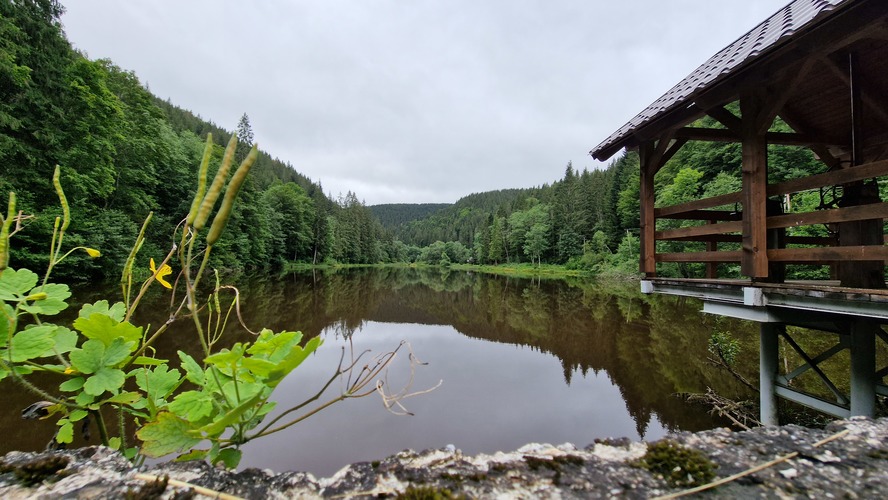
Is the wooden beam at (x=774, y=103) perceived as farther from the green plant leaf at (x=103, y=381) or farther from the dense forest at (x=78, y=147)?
the dense forest at (x=78, y=147)

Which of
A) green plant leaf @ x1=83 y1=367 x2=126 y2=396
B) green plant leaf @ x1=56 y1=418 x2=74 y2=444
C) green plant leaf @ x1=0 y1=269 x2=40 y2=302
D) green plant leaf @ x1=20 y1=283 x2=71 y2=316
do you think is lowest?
green plant leaf @ x1=56 y1=418 x2=74 y2=444

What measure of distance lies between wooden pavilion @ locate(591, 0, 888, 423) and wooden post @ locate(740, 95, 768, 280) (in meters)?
0.01

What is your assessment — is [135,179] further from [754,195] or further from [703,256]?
[754,195]

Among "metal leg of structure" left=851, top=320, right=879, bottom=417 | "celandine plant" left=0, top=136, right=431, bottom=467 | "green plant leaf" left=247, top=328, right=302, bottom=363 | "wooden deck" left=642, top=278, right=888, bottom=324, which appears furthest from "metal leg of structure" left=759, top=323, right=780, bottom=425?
"green plant leaf" left=247, top=328, right=302, bottom=363

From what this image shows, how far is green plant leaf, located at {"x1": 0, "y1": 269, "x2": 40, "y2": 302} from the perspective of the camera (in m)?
1.04

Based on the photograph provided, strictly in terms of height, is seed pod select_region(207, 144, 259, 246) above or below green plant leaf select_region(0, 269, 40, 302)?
above

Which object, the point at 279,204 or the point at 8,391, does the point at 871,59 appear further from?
the point at 279,204

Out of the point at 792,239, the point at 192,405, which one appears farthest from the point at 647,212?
the point at 192,405

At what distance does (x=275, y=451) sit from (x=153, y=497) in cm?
494

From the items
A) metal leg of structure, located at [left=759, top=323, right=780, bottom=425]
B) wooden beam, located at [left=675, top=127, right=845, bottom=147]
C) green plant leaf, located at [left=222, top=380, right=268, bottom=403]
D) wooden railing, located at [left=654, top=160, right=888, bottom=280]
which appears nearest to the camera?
green plant leaf, located at [left=222, top=380, right=268, bottom=403]

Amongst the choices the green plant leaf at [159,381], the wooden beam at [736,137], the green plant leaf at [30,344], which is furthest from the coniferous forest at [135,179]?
the wooden beam at [736,137]

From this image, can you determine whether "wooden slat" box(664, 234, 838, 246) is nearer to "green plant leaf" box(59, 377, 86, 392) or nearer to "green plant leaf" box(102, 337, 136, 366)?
"green plant leaf" box(102, 337, 136, 366)

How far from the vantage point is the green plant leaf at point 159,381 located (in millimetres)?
1287

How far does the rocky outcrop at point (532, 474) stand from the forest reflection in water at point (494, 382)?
52 centimetres
